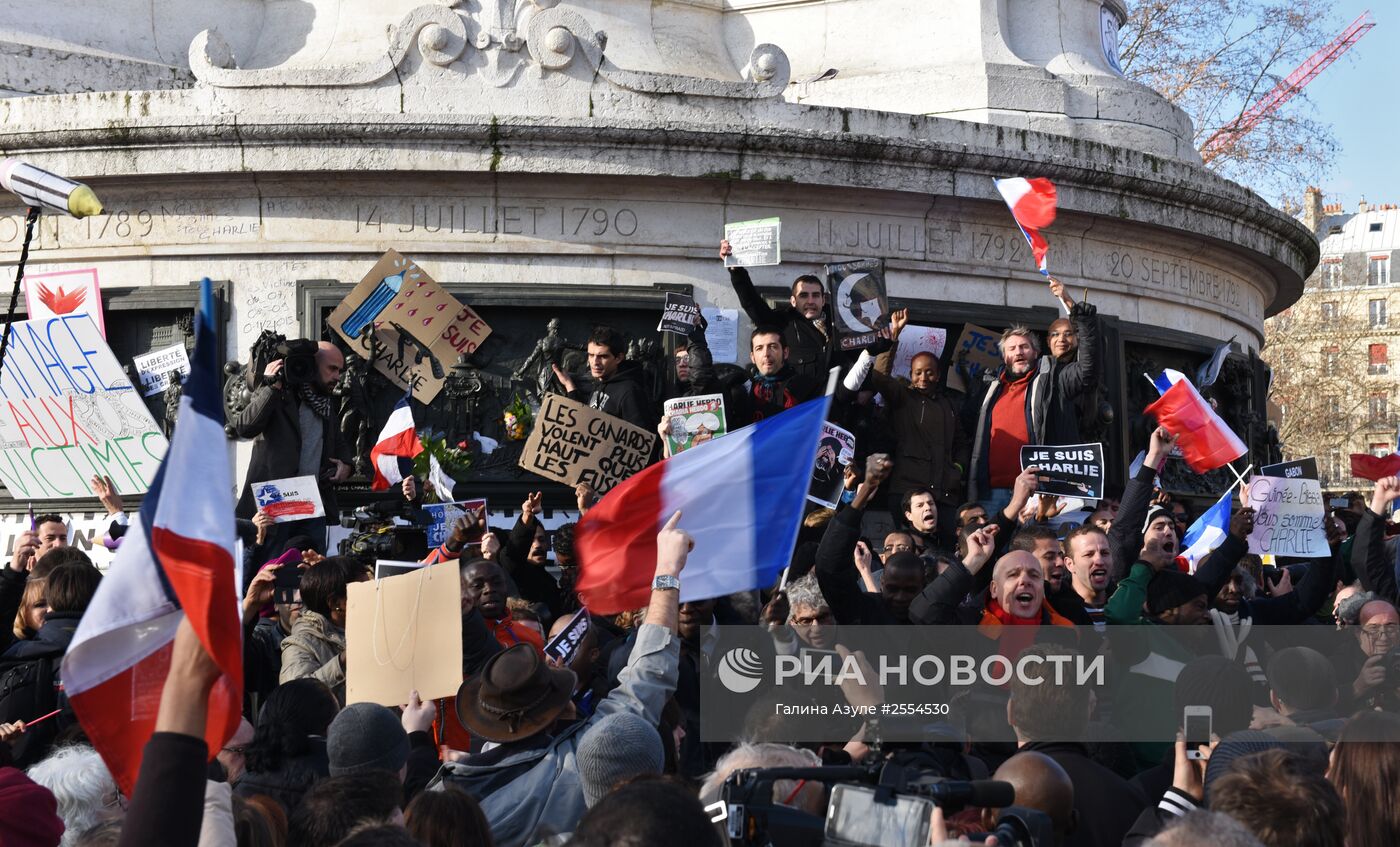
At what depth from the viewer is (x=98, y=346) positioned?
13023 millimetres

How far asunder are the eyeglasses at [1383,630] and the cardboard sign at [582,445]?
16.4 feet

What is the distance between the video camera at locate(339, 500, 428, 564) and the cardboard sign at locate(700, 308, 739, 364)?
2300 millimetres

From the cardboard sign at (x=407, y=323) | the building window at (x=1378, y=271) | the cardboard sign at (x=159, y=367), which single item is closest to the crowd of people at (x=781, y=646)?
the cardboard sign at (x=407, y=323)

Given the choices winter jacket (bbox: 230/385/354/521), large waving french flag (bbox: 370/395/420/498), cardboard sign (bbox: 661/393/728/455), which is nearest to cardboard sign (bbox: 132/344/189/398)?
winter jacket (bbox: 230/385/354/521)

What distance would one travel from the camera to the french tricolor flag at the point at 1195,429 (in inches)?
468

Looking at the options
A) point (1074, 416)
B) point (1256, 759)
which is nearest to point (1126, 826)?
point (1256, 759)

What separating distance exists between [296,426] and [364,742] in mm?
6907

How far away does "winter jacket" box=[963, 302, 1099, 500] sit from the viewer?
1221 cm

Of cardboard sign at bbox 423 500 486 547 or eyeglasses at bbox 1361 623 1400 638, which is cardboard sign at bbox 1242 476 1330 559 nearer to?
eyeglasses at bbox 1361 623 1400 638

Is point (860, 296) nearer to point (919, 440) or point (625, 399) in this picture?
point (919, 440)

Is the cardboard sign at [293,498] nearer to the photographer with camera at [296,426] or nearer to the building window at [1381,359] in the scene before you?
the photographer with camera at [296,426]

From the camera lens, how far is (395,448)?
1236cm

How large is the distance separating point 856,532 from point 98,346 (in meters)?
6.94

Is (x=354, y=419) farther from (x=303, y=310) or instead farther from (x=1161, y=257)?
(x=1161, y=257)
